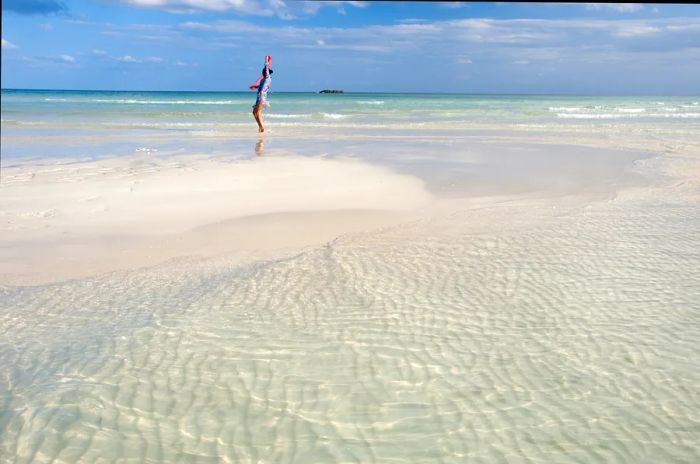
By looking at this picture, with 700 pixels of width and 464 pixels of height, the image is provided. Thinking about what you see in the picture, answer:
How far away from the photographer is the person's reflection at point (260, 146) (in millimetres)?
13047

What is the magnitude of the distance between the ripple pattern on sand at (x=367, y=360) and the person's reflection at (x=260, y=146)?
837cm

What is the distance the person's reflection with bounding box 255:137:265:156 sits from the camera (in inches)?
514

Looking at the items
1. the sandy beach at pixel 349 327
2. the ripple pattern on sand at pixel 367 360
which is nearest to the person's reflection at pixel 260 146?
the sandy beach at pixel 349 327

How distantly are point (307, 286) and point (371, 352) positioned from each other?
1.16m

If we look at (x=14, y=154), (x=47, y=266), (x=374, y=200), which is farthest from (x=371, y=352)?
(x=14, y=154)

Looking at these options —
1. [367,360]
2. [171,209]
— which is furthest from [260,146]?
[367,360]

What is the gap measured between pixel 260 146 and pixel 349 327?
1136 cm

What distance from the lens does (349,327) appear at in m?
3.56

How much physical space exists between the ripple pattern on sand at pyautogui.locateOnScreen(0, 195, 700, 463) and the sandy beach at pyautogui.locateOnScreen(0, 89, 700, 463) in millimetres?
13

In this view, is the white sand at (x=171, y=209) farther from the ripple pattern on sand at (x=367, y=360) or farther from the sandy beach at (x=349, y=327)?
the ripple pattern on sand at (x=367, y=360)

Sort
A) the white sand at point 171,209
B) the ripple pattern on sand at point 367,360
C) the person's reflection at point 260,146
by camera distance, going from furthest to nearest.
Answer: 1. the person's reflection at point 260,146
2. the white sand at point 171,209
3. the ripple pattern on sand at point 367,360

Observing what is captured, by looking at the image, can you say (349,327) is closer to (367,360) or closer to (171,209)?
(367,360)

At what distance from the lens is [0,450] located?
8.00ft

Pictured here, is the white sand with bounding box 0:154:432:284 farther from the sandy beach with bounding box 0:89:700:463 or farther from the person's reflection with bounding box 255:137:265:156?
the person's reflection with bounding box 255:137:265:156
